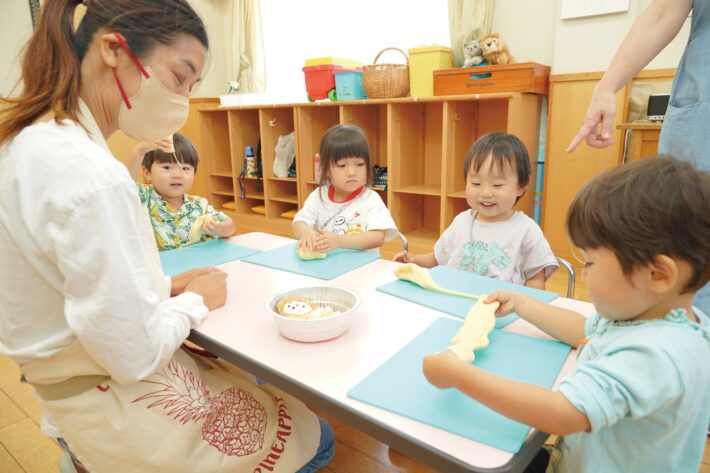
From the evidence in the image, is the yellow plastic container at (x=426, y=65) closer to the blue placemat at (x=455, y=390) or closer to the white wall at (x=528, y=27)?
the white wall at (x=528, y=27)

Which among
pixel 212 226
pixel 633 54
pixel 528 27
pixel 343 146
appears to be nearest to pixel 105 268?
pixel 212 226

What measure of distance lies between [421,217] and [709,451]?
8.67 ft

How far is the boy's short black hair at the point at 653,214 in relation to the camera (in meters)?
0.60

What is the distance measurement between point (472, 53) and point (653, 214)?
9.39 feet

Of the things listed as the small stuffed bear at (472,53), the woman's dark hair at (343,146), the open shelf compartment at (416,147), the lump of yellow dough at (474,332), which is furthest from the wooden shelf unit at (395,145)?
the lump of yellow dough at (474,332)

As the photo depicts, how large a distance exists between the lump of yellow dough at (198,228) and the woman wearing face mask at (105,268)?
0.68 metres

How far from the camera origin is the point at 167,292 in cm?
108

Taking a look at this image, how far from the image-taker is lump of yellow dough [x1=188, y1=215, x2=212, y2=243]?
175 cm

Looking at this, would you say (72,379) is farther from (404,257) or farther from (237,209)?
(237,209)

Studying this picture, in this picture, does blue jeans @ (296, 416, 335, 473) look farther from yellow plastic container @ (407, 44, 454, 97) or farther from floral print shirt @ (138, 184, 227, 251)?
yellow plastic container @ (407, 44, 454, 97)

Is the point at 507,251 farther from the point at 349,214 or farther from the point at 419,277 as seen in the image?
the point at 349,214

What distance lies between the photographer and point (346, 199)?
2.04 meters

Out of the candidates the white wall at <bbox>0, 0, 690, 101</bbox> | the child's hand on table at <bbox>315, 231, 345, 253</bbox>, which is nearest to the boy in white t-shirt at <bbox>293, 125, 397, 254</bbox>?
the child's hand on table at <bbox>315, 231, 345, 253</bbox>

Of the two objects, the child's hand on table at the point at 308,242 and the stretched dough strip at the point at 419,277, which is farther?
the child's hand on table at the point at 308,242
